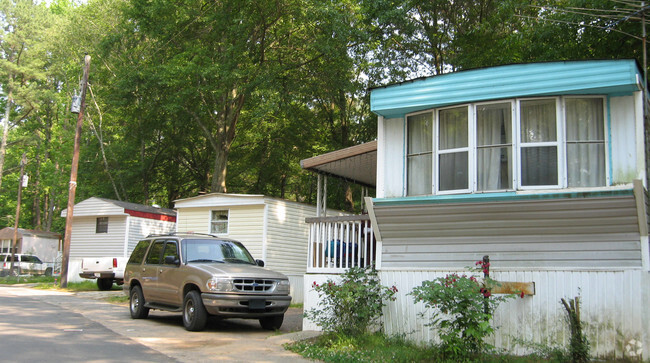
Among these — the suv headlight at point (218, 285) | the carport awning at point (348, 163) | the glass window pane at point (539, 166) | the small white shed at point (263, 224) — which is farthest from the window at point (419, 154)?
the small white shed at point (263, 224)

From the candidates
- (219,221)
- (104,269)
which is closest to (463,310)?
(219,221)

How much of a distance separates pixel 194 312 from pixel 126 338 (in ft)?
4.21

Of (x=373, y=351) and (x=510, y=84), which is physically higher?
(x=510, y=84)

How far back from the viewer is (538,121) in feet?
27.8

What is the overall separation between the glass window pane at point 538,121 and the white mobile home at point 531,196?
2 centimetres

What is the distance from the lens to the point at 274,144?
1187 inches

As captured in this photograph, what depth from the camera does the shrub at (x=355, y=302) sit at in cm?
900

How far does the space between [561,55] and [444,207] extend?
28.0ft

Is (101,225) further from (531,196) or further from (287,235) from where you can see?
(531,196)

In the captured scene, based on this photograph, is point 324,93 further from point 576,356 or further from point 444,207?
point 576,356

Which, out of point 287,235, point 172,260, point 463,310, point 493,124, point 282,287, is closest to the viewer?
point 463,310

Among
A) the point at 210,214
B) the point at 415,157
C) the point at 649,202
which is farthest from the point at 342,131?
the point at 649,202

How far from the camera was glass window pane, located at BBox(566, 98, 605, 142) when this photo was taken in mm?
8234

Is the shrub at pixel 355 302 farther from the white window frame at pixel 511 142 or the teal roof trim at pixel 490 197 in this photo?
the white window frame at pixel 511 142
